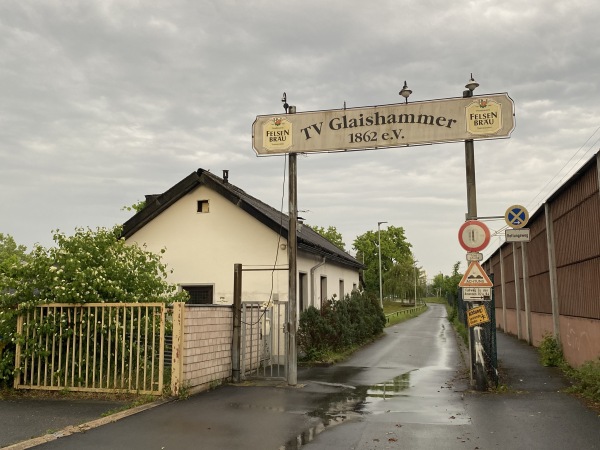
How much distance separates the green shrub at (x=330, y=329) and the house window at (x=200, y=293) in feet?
9.43

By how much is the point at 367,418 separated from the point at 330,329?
814cm

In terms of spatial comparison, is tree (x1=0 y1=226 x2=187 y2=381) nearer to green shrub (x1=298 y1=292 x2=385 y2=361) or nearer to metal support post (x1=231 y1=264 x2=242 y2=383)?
metal support post (x1=231 y1=264 x2=242 y2=383)

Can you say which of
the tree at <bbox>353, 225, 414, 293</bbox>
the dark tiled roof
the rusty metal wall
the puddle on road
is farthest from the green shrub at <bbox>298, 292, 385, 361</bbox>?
the tree at <bbox>353, 225, 414, 293</bbox>

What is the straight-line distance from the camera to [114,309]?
10.3 meters

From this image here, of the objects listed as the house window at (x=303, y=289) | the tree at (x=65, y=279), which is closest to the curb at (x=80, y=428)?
the tree at (x=65, y=279)

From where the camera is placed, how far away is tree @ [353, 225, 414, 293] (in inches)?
3159

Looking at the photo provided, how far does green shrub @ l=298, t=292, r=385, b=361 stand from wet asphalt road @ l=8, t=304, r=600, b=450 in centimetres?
339

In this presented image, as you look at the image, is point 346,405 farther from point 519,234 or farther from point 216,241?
point 216,241

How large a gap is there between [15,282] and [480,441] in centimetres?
858

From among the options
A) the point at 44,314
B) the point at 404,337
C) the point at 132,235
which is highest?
the point at 132,235

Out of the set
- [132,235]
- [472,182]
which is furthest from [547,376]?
[132,235]

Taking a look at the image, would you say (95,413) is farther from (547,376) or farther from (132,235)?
(132,235)

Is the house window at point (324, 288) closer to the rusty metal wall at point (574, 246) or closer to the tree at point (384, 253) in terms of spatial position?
the rusty metal wall at point (574, 246)

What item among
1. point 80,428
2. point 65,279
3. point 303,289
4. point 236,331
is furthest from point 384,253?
point 80,428
